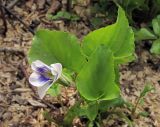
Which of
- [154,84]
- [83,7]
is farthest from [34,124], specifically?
[83,7]

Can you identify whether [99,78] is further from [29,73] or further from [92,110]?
[29,73]

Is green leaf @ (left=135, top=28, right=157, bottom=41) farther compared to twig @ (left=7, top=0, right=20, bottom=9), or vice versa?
twig @ (left=7, top=0, right=20, bottom=9)

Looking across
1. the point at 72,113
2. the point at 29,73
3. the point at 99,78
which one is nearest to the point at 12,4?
the point at 29,73

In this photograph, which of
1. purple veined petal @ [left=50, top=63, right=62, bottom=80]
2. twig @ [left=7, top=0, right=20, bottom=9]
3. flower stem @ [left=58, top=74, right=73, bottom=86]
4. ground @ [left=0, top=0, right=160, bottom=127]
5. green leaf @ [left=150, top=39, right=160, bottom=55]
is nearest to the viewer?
purple veined petal @ [left=50, top=63, right=62, bottom=80]

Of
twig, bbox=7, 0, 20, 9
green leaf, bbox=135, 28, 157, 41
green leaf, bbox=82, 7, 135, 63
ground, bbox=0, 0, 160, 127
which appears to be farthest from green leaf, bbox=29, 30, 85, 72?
twig, bbox=7, 0, 20, 9

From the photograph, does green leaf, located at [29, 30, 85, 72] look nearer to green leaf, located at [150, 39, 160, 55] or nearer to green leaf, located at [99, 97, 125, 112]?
green leaf, located at [99, 97, 125, 112]

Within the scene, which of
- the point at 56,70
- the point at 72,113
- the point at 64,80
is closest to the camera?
the point at 56,70
